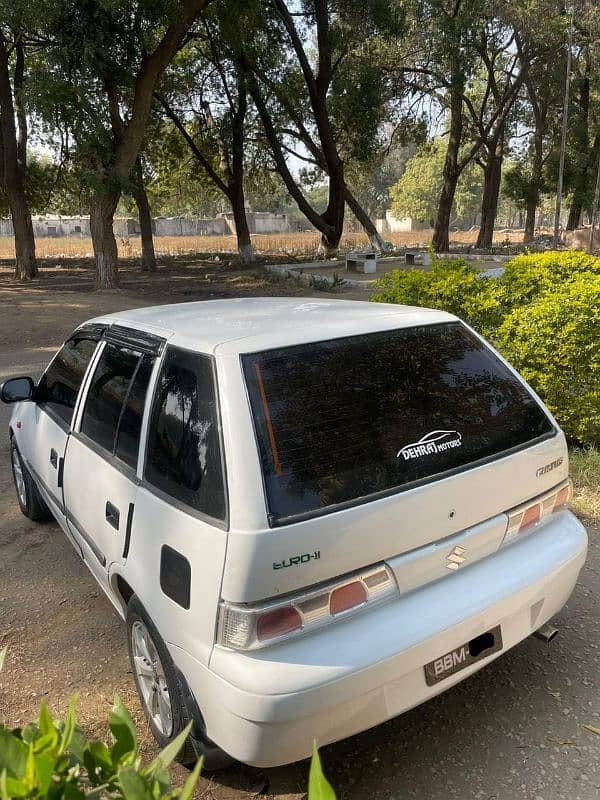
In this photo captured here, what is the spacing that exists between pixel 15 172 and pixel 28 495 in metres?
18.1

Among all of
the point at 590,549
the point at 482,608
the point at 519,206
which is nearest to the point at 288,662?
the point at 482,608

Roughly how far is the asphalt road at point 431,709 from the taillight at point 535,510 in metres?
0.75

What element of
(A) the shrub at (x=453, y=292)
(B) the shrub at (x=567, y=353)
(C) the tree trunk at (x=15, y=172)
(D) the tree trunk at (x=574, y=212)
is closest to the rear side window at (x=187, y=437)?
(B) the shrub at (x=567, y=353)

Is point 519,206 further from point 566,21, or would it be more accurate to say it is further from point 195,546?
point 195,546

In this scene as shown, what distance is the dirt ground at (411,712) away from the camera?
231 centimetres

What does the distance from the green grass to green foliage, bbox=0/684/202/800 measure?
147 inches

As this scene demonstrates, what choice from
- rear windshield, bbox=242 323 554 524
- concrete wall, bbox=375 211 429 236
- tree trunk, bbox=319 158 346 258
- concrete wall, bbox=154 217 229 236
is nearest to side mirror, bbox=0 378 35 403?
rear windshield, bbox=242 323 554 524

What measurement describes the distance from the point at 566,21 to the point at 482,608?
26.7m

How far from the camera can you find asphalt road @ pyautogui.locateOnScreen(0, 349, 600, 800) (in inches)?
90.8

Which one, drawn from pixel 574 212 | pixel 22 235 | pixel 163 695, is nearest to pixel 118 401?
pixel 163 695

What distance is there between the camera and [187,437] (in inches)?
89.4

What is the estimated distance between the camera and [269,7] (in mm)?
21453

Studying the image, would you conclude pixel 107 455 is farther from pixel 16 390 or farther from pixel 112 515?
pixel 16 390

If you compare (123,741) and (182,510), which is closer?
(123,741)
